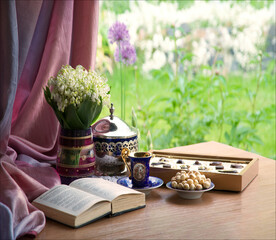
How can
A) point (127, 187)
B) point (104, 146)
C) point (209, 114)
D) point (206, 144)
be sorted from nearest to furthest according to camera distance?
point (127, 187) < point (104, 146) < point (206, 144) < point (209, 114)

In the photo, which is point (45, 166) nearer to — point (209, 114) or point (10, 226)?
point (10, 226)

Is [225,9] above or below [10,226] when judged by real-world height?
above

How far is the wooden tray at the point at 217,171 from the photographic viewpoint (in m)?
1.39

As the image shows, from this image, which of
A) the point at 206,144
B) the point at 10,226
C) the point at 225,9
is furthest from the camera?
the point at 225,9

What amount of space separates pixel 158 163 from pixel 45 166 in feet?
1.33

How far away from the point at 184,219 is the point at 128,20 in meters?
2.39

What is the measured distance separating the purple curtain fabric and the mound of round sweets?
15.4 inches

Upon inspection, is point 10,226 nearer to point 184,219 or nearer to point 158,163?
point 184,219

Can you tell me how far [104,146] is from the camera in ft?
4.98

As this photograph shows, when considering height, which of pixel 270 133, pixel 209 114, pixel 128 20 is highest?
pixel 128 20

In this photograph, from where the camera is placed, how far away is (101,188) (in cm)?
125

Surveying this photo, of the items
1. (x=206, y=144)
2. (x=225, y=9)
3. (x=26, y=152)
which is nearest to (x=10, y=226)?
(x=26, y=152)

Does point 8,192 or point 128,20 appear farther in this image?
point 128,20

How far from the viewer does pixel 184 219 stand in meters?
1.19
